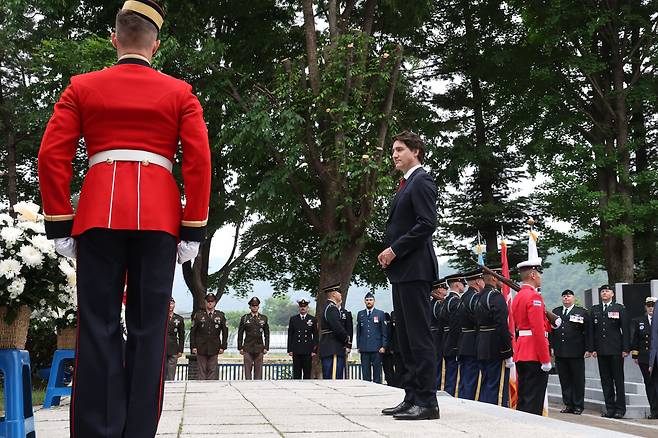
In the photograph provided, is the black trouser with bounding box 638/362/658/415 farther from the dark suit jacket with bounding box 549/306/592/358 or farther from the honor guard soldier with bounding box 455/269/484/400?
the honor guard soldier with bounding box 455/269/484/400

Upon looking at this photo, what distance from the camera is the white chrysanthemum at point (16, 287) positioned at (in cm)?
458

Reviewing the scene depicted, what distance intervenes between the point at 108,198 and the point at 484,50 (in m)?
23.6

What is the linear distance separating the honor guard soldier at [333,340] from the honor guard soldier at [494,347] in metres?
3.33

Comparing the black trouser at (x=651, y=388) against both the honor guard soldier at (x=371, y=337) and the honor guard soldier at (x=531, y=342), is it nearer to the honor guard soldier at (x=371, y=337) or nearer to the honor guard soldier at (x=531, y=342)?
the honor guard soldier at (x=531, y=342)

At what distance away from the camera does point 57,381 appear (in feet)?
25.3

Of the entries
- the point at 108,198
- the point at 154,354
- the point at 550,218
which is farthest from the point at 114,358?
the point at 550,218

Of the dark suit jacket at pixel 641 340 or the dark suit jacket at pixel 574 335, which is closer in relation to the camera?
the dark suit jacket at pixel 641 340

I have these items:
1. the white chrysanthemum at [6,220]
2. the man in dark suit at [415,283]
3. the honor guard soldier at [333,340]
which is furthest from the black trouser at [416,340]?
the honor guard soldier at [333,340]

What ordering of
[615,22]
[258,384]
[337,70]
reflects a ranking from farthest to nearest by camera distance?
1. [615,22]
2. [337,70]
3. [258,384]

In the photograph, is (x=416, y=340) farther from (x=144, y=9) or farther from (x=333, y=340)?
(x=333, y=340)

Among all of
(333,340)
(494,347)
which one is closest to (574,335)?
(494,347)

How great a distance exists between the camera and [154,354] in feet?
11.4

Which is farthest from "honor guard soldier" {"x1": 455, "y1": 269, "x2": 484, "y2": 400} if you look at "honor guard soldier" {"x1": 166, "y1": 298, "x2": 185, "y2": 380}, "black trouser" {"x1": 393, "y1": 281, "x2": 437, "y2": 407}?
"black trouser" {"x1": 393, "y1": 281, "x2": 437, "y2": 407}

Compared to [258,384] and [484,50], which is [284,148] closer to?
[258,384]
